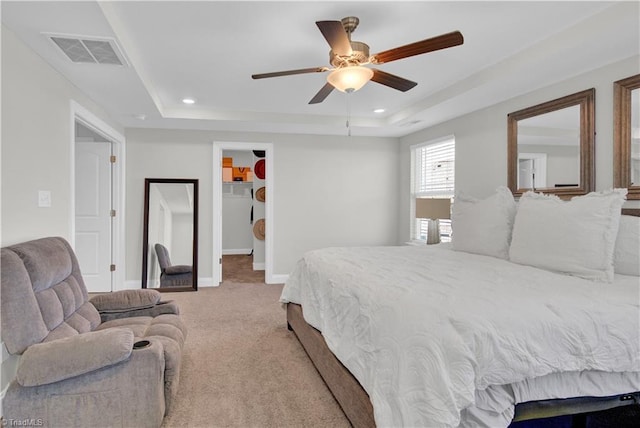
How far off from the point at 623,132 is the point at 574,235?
94 cm

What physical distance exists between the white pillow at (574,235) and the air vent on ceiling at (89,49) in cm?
315

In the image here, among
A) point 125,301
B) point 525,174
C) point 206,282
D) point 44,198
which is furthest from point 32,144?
point 525,174

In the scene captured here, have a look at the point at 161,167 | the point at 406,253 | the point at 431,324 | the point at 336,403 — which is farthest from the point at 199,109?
the point at 431,324

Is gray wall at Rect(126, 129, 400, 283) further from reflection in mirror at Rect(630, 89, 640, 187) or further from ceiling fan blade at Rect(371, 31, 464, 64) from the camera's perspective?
reflection in mirror at Rect(630, 89, 640, 187)

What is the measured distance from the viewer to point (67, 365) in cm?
172

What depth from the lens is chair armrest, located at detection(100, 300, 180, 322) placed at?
2628 millimetres

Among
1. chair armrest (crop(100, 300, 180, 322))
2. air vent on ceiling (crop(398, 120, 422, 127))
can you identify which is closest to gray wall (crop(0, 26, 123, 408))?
chair armrest (crop(100, 300, 180, 322))

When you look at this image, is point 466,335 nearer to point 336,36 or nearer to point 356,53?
point 336,36

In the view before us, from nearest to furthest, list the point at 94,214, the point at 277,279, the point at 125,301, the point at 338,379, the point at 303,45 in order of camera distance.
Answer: the point at 338,379 → the point at 125,301 → the point at 303,45 → the point at 94,214 → the point at 277,279

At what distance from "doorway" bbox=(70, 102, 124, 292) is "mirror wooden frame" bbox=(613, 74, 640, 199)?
513 centimetres

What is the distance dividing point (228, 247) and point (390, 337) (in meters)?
7.39

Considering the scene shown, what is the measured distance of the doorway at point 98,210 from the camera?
467cm

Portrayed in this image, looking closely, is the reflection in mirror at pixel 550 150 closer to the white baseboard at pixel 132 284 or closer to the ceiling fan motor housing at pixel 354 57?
the ceiling fan motor housing at pixel 354 57

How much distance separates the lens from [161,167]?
5.12m
